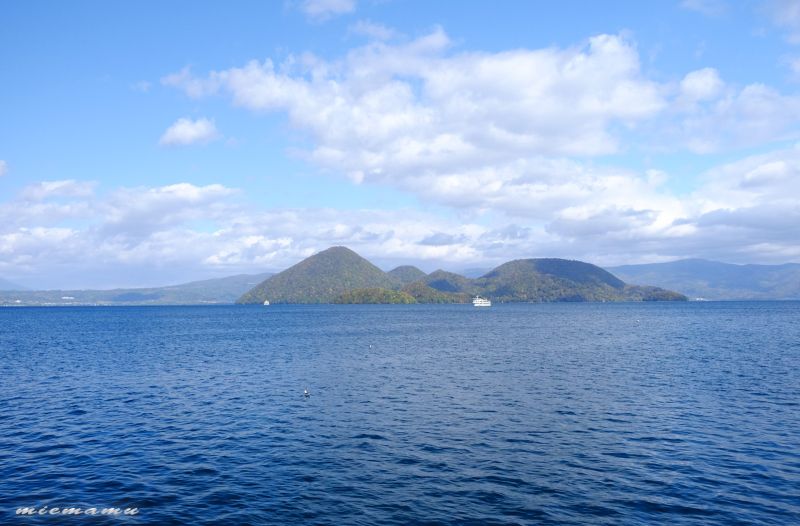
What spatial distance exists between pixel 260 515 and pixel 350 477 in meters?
7.54

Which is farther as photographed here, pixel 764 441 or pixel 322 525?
pixel 764 441

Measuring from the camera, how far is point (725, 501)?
3216 centimetres

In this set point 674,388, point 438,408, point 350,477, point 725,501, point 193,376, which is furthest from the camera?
→ point 193,376

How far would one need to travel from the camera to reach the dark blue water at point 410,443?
3142cm

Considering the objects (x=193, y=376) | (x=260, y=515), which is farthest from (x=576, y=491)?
(x=193, y=376)

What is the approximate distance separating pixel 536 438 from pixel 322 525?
75.5ft

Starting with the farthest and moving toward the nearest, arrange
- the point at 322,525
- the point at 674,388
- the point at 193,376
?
the point at 193,376 < the point at 674,388 < the point at 322,525

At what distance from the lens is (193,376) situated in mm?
80438

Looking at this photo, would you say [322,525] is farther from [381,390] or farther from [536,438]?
[381,390]

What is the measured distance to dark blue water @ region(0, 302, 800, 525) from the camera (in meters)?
31.4

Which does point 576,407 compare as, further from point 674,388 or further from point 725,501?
point 725,501

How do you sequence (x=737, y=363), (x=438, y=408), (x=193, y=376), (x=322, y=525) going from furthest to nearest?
(x=737, y=363) → (x=193, y=376) → (x=438, y=408) → (x=322, y=525)

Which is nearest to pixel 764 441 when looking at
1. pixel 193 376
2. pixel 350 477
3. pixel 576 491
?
pixel 576 491

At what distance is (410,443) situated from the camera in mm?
43750
